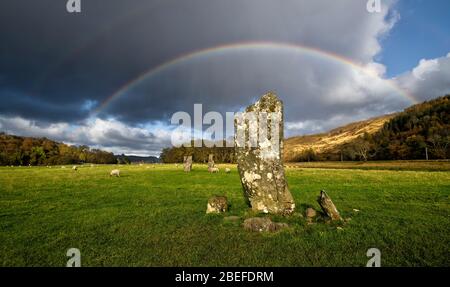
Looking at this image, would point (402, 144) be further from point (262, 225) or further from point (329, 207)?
point (262, 225)

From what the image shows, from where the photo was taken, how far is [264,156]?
500 inches

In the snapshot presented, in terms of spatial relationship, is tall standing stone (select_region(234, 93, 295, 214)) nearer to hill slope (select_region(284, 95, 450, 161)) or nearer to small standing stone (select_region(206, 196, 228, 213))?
small standing stone (select_region(206, 196, 228, 213))

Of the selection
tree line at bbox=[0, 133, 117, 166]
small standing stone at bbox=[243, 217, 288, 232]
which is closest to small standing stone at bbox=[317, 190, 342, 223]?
small standing stone at bbox=[243, 217, 288, 232]

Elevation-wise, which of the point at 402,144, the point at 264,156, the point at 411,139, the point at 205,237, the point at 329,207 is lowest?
the point at 205,237

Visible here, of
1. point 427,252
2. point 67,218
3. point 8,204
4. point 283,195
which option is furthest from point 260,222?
point 8,204

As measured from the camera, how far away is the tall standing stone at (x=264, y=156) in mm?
12602

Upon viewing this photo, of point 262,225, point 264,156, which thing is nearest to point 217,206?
point 264,156

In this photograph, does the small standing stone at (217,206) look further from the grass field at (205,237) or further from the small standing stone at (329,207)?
the small standing stone at (329,207)

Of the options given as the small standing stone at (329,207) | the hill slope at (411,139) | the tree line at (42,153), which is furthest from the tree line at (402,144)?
the small standing stone at (329,207)

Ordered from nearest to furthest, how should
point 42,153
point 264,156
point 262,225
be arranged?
1. point 262,225
2. point 264,156
3. point 42,153

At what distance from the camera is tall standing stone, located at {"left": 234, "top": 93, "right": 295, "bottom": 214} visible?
41.3 feet

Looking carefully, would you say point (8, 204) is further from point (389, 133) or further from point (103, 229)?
point (389, 133)
